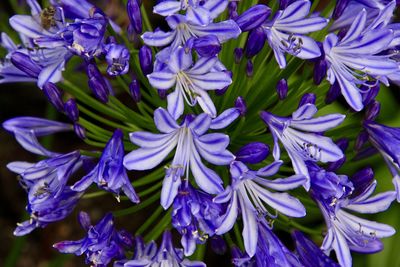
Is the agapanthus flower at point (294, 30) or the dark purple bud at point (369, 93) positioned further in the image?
the dark purple bud at point (369, 93)

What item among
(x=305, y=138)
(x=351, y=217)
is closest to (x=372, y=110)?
(x=305, y=138)

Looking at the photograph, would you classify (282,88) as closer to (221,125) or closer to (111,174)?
(221,125)

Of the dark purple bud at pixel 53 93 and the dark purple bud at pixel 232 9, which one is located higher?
the dark purple bud at pixel 232 9

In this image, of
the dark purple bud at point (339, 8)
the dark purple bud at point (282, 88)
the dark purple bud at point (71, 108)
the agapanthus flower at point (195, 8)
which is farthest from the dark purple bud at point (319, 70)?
the dark purple bud at point (71, 108)

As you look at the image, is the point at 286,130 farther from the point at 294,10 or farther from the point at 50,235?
the point at 50,235

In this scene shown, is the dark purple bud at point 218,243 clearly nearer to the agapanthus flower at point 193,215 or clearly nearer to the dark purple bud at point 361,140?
the agapanthus flower at point 193,215

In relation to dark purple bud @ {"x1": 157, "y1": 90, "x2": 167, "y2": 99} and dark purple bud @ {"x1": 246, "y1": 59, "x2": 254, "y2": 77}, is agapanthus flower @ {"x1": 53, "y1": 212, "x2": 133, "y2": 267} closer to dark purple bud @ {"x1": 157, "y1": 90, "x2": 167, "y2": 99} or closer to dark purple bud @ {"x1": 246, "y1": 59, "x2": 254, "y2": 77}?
dark purple bud @ {"x1": 157, "y1": 90, "x2": 167, "y2": 99}

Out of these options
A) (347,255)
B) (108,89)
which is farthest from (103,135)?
(347,255)
